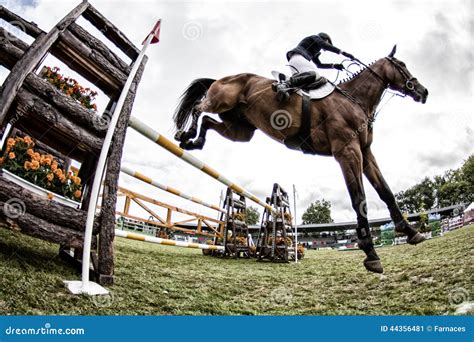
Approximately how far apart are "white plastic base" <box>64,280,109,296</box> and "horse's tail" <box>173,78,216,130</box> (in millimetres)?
1317

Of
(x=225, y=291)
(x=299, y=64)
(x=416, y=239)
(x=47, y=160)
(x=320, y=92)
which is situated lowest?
(x=225, y=291)

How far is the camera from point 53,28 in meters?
1.73

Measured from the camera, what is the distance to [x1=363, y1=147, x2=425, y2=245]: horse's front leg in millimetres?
1613

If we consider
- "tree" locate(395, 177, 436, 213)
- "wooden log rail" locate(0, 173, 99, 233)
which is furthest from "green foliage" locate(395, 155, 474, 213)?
"wooden log rail" locate(0, 173, 99, 233)

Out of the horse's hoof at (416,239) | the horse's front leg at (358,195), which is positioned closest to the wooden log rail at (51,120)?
the horse's front leg at (358,195)

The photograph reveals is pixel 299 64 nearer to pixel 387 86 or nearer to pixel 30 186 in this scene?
pixel 387 86

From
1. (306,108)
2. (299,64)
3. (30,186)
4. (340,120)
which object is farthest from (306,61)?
(30,186)

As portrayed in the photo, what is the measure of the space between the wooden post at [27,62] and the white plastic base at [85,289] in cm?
87

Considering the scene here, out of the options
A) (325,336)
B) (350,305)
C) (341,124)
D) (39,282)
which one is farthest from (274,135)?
(39,282)

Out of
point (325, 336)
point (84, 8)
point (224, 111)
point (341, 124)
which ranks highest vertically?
point (84, 8)

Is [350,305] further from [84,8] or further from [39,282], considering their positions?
[84,8]

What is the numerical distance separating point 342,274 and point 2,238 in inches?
104

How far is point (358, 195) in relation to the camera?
1.65 meters

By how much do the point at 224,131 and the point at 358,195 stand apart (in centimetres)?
117
